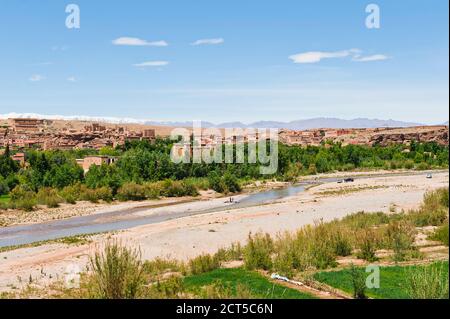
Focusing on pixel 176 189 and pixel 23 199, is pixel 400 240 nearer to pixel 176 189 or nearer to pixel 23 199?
pixel 23 199

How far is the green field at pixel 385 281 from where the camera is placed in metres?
9.20

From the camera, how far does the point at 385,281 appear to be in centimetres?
1027

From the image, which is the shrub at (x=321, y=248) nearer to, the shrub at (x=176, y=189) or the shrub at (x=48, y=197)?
the shrub at (x=48, y=197)

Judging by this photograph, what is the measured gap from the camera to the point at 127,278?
771cm

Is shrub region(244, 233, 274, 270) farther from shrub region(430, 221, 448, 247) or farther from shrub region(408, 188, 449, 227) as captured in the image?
shrub region(408, 188, 449, 227)

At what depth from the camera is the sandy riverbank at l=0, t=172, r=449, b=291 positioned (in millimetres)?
17375

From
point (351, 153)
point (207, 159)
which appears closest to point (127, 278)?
point (207, 159)

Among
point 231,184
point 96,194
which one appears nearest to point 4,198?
point 96,194

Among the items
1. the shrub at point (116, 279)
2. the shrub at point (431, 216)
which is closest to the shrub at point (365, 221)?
the shrub at point (431, 216)

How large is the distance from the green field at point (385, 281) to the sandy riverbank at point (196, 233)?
508 centimetres

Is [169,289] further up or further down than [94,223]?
further up

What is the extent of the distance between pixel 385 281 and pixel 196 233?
1439 cm

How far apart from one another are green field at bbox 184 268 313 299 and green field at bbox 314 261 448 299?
1139mm

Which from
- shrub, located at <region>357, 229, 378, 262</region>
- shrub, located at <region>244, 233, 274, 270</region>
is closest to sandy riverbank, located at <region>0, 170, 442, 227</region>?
shrub, located at <region>244, 233, 274, 270</region>
